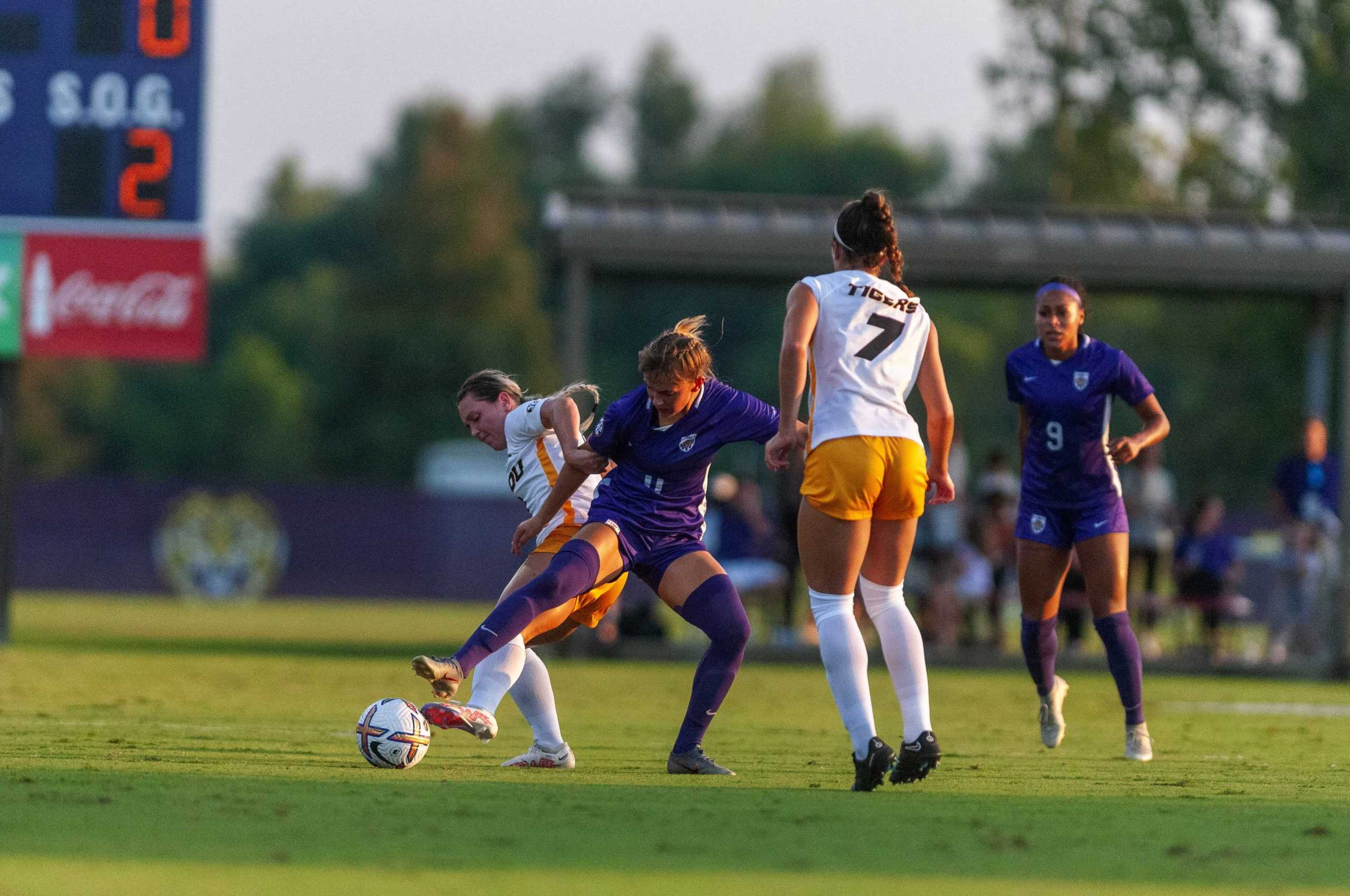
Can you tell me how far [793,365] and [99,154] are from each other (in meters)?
10.8

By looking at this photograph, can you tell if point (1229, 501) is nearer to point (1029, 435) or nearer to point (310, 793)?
point (1029, 435)

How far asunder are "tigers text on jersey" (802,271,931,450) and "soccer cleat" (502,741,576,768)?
62.4 inches

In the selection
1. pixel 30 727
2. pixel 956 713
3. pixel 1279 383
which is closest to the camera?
pixel 30 727

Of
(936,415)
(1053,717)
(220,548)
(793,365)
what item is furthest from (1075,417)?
(220,548)

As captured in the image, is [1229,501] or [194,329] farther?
[1229,501]

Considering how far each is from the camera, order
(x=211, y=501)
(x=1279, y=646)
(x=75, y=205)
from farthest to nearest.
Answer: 1. (x=211, y=501)
2. (x=1279, y=646)
3. (x=75, y=205)

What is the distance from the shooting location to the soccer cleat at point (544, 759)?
698 cm

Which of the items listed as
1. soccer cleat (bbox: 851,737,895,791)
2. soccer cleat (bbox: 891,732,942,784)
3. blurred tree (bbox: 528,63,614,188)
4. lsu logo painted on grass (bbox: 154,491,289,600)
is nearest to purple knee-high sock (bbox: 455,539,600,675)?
soccer cleat (bbox: 851,737,895,791)

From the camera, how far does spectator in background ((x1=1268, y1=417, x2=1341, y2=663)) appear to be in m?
16.2

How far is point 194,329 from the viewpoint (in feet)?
51.9

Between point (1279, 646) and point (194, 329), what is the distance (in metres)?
10.3

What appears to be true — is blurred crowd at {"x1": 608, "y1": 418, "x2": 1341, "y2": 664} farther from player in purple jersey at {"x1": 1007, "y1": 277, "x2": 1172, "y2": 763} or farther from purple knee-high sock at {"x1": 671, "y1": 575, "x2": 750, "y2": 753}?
purple knee-high sock at {"x1": 671, "y1": 575, "x2": 750, "y2": 753}

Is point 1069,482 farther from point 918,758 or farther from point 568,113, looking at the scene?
point 568,113

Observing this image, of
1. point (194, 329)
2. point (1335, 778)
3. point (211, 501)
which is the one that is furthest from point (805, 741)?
point (211, 501)
